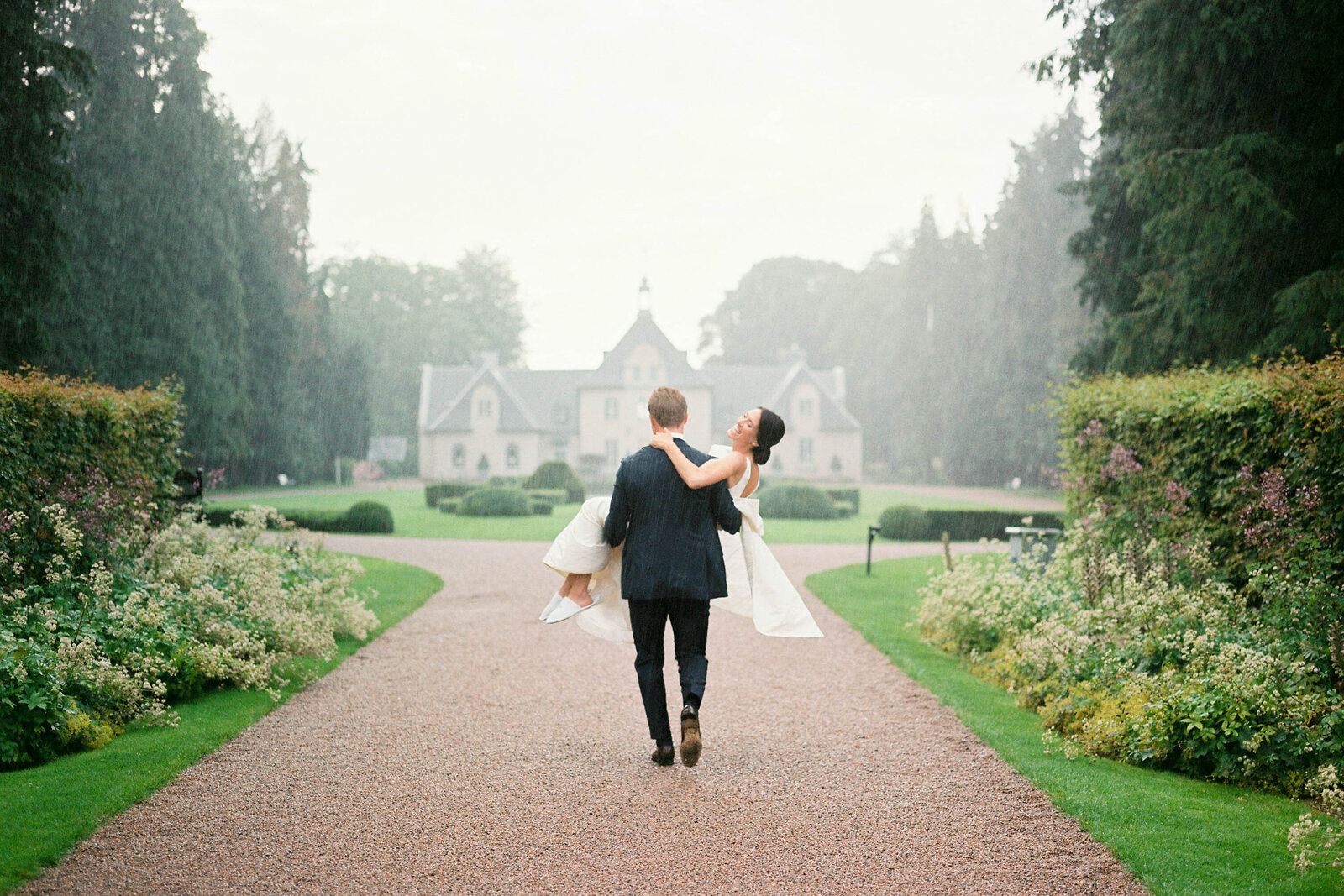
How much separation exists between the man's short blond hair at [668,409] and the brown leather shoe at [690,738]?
133 cm

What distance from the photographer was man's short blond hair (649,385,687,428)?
15.0ft

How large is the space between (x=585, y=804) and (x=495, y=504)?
868 inches

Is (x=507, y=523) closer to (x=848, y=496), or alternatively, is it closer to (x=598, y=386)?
(x=848, y=496)

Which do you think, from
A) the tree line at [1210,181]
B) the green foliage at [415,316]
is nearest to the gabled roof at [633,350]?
the green foliage at [415,316]

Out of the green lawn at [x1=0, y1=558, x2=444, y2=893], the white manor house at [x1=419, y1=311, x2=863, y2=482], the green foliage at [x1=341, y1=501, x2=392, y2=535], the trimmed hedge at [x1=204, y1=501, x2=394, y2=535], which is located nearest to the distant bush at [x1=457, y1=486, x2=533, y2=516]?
the trimmed hedge at [x1=204, y1=501, x2=394, y2=535]

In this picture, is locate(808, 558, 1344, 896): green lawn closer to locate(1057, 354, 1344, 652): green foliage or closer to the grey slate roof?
locate(1057, 354, 1344, 652): green foliage

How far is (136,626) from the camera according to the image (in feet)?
19.9

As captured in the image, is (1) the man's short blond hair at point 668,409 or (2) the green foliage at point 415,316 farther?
(2) the green foliage at point 415,316

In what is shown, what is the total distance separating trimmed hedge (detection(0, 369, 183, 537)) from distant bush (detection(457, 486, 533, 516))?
1606 cm

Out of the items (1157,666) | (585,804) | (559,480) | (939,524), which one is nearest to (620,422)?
(559,480)

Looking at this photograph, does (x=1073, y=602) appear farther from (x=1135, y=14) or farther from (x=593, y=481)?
(x=593, y=481)

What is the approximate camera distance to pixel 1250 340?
1130 cm

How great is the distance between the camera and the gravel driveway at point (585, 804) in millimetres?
3541

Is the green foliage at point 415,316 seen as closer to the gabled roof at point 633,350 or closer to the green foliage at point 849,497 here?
the gabled roof at point 633,350
